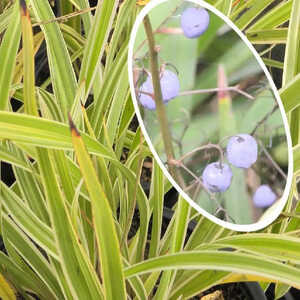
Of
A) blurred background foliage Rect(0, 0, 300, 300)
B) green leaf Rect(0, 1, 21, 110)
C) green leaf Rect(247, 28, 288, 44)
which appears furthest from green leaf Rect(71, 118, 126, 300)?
green leaf Rect(247, 28, 288, 44)

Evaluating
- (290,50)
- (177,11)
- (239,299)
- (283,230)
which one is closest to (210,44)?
(177,11)

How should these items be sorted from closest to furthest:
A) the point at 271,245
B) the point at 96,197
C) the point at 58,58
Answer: the point at 96,197
the point at 271,245
the point at 58,58

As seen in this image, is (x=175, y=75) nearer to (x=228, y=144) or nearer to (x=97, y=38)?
(x=228, y=144)

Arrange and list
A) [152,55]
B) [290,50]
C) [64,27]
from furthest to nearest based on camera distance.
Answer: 1. [64,27]
2. [290,50]
3. [152,55]

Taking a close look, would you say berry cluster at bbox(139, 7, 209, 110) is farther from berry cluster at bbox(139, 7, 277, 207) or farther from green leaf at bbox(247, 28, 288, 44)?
green leaf at bbox(247, 28, 288, 44)

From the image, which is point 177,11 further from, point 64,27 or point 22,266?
point 64,27

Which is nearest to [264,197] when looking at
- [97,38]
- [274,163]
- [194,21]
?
[274,163]

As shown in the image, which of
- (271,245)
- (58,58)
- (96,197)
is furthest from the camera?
(58,58)
